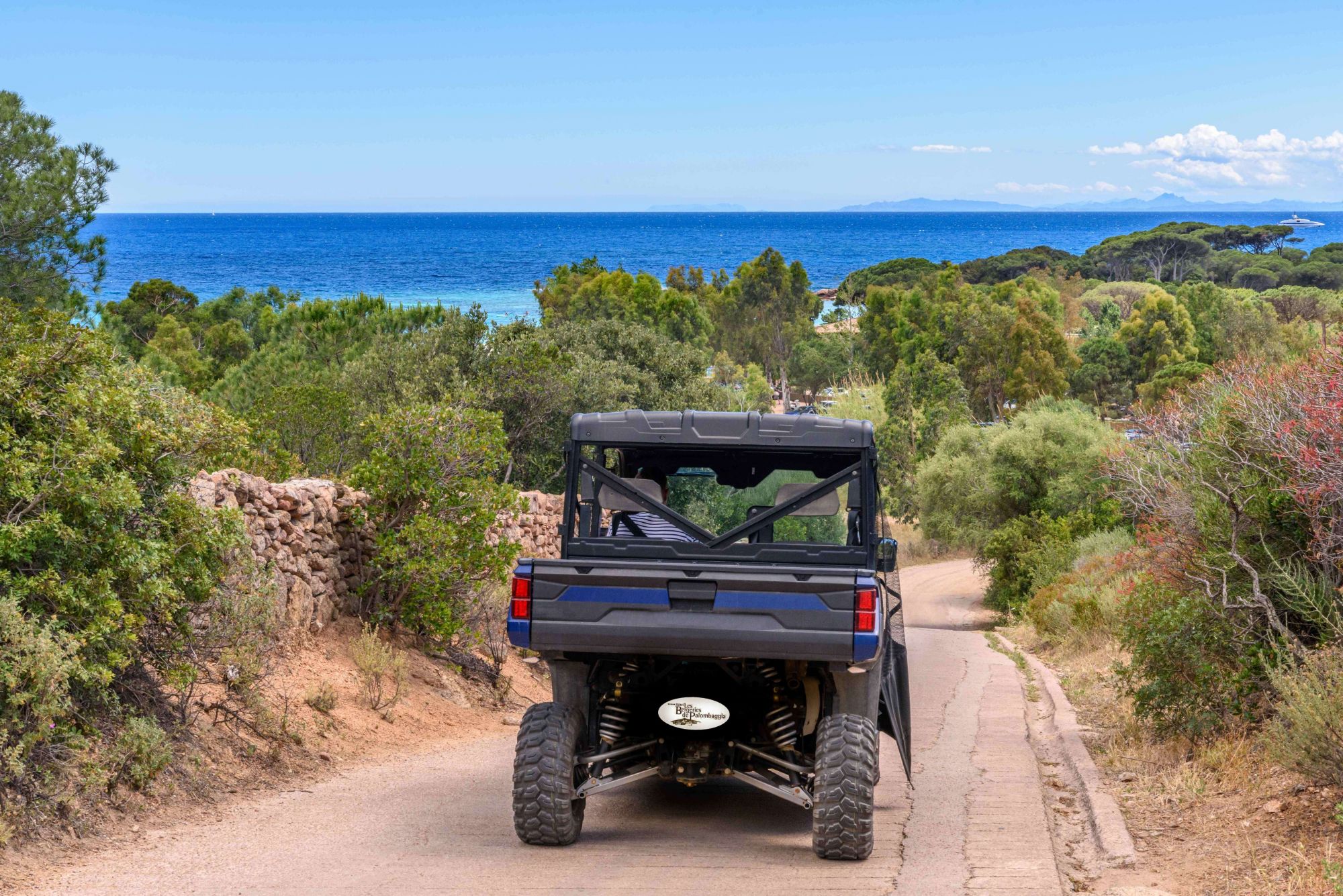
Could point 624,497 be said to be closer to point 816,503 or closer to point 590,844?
point 816,503

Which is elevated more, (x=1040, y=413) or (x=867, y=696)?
(x=867, y=696)

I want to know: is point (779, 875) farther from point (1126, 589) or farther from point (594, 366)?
point (594, 366)

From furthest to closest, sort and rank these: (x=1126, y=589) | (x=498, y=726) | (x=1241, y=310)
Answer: (x=1241, y=310), (x=1126, y=589), (x=498, y=726)

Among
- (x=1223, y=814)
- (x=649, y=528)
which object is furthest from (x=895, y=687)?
(x=1223, y=814)

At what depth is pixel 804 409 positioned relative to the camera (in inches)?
326

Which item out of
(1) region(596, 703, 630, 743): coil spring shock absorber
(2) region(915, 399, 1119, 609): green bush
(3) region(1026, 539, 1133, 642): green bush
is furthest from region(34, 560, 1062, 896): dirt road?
(2) region(915, 399, 1119, 609): green bush

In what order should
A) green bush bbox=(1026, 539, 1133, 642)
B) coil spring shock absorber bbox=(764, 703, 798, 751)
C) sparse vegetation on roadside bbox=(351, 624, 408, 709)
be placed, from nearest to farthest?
coil spring shock absorber bbox=(764, 703, 798, 751), sparse vegetation on roadside bbox=(351, 624, 408, 709), green bush bbox=(1026, 539, 1133, 642)

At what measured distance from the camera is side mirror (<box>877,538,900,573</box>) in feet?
25.0

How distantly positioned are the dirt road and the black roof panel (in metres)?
2.32

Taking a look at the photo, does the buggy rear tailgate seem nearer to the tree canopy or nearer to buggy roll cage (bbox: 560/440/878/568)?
buggy roll cage (bbox: 560/440/878/568)

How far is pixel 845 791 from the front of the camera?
6660 millimetres

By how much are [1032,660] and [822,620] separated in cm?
1612

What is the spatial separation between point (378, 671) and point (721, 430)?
5388mm

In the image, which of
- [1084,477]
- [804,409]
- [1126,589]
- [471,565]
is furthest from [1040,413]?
[804,409]
